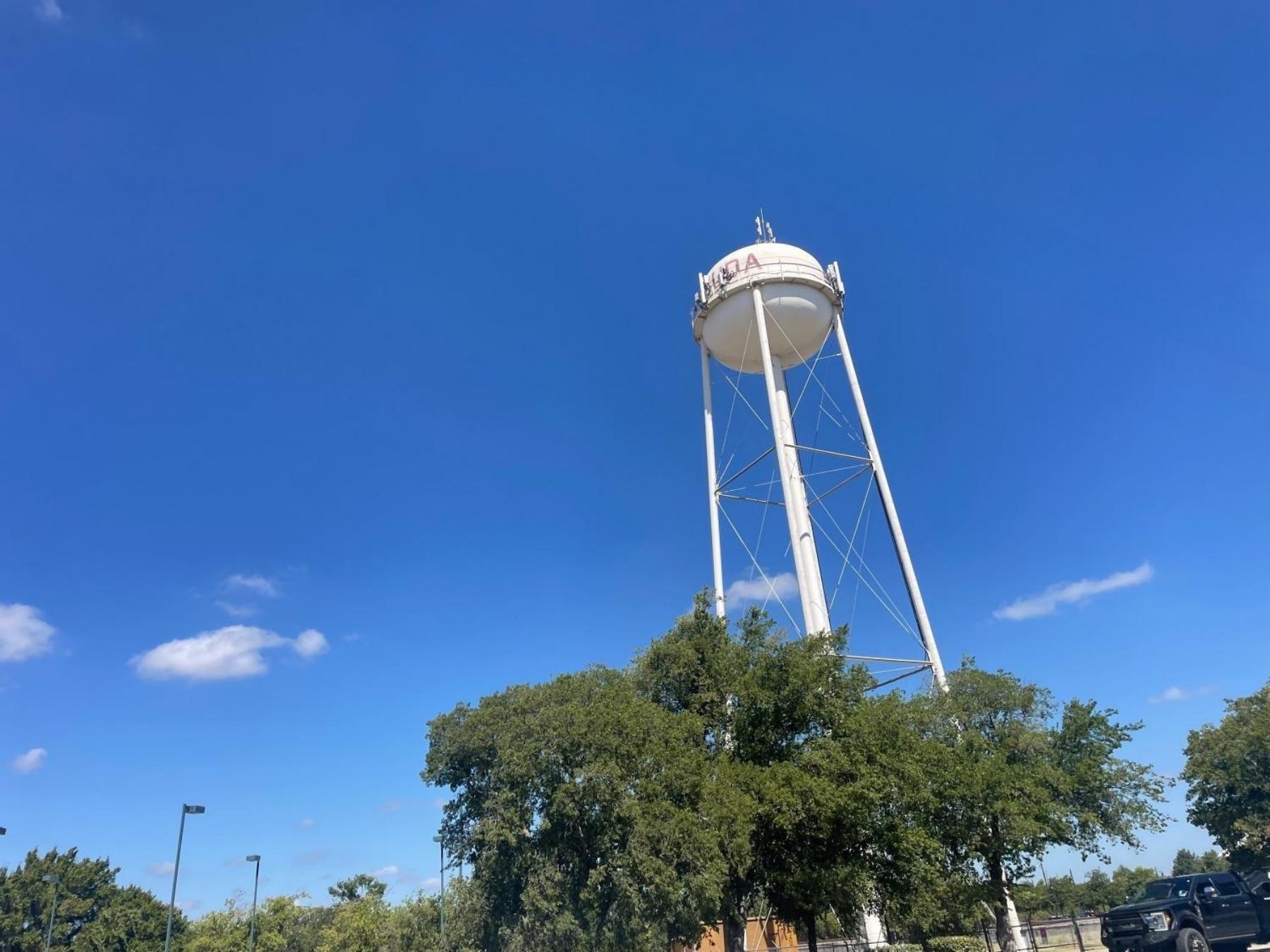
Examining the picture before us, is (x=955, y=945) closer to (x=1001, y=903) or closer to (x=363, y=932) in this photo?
(x=1001, y=903)

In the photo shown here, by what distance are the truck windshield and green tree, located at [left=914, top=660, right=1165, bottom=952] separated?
488 cm

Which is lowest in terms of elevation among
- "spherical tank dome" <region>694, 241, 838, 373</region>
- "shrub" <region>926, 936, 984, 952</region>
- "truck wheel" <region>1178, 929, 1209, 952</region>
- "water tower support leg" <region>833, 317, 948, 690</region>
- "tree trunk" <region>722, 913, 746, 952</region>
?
"shrub" <region>926, 936, 984, 952</region>

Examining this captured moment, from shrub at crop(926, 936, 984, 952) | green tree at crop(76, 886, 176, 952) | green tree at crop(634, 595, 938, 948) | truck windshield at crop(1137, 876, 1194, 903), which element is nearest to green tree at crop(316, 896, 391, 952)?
green tree at crop(76, 886, 176, 952)

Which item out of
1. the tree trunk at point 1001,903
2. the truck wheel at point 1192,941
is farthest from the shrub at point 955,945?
the truck wheel at point 1192,941

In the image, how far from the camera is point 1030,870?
24.4 m

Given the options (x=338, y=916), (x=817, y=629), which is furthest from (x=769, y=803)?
(x=338, y=916)

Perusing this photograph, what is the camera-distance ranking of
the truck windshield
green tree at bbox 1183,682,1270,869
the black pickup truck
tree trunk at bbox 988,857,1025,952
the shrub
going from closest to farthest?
1. the black pickup truck
2. the truck windshield
3. tree trunk at bbox 988,857,1025,952
4. the shrub
5. green tree at bbox 1183,682,1270,869

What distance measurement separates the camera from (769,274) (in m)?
28.9

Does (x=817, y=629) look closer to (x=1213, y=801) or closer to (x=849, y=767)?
(x=849, y=767)

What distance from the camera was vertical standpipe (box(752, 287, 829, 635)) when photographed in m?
25.6

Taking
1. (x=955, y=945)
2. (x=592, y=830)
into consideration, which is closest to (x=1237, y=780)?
(x=955, y=945)

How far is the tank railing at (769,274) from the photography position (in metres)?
28.9

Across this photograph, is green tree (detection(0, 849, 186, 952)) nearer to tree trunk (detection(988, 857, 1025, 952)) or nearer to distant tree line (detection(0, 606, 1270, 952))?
distant tree line (detection(0, 606, 1270, 952))

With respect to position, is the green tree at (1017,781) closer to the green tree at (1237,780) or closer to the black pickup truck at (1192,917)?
the black pickup truck at (1192,917)
